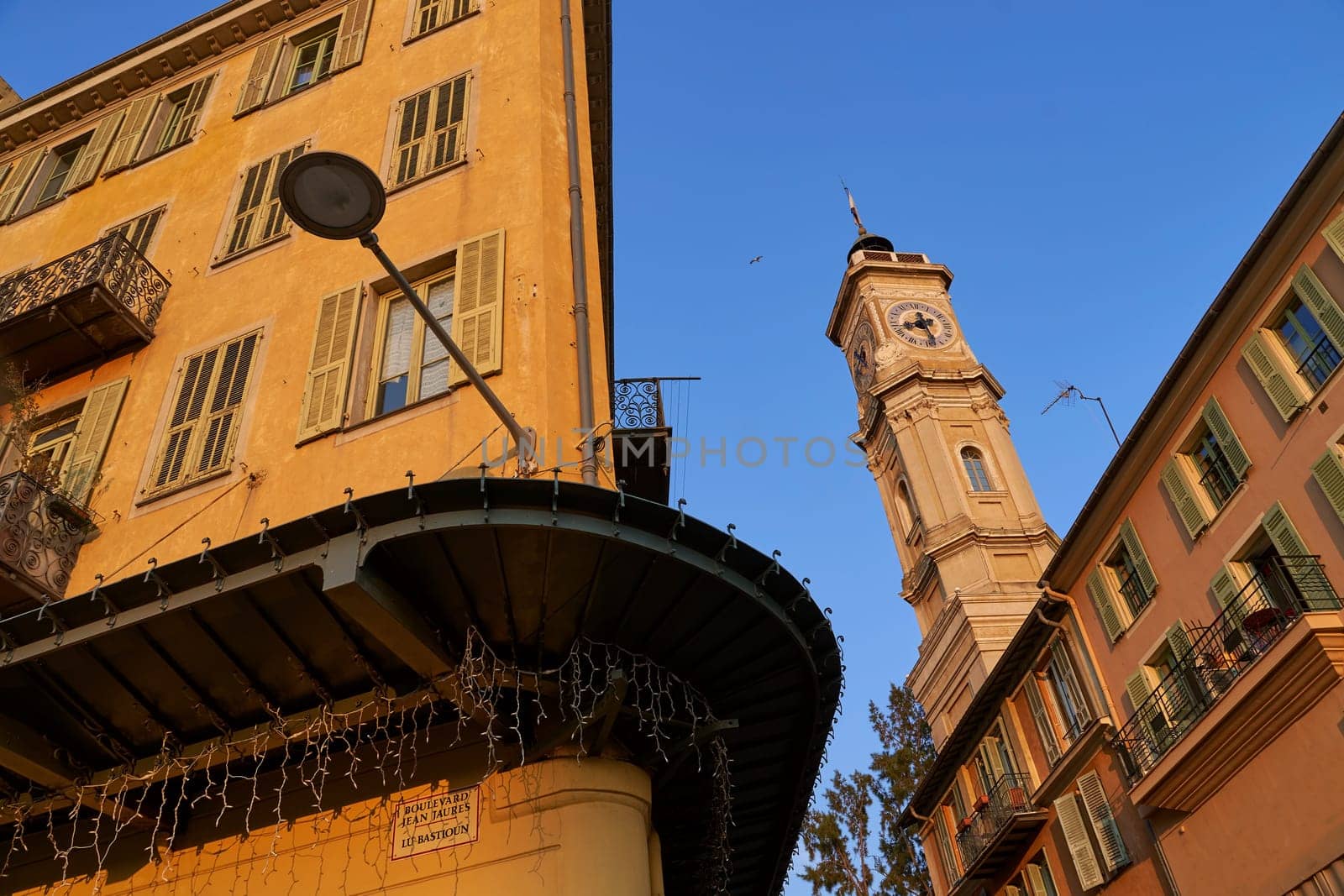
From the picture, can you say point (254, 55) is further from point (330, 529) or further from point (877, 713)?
point (877, 713)

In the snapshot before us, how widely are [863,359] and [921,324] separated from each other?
10.4ft

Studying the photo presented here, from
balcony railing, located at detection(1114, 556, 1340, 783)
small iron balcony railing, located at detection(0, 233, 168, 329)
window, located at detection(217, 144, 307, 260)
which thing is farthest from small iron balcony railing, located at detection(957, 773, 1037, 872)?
small iron balcony railing, located at detection(0, 233, 168, 329)

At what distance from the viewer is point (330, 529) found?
754 cm

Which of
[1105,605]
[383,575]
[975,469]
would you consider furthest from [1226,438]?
[975,469]

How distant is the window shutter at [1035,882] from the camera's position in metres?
23.9

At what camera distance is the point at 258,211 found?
14.0 m

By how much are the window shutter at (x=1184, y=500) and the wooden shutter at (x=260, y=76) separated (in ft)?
56.2

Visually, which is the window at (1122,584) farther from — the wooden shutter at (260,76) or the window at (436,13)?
the wooden shutter at (260,76)

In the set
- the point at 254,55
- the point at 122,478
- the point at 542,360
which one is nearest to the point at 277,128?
the point at 254,55

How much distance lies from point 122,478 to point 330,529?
17.3 ft

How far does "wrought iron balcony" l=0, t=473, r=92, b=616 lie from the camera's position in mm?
9781

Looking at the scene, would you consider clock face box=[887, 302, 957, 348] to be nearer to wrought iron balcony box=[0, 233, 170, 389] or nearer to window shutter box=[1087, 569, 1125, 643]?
window shutter box=[1087, 569, 1125, 643]

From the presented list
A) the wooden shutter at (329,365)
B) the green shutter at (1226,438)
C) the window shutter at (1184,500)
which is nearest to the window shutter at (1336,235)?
the green shutter at (1226,438)

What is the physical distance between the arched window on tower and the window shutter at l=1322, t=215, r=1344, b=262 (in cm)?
2572
